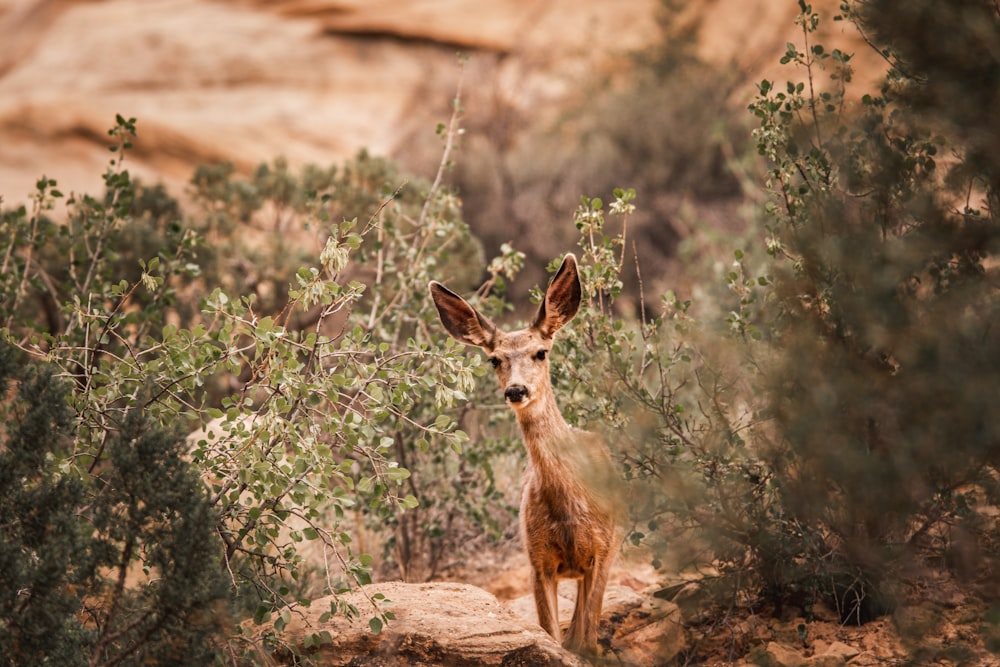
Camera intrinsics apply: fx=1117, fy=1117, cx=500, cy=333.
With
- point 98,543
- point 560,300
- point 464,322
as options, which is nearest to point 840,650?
point 560,300

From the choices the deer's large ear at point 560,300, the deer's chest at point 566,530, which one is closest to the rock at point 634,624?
the deer's chest at point 566,530

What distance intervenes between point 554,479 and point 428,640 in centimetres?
140

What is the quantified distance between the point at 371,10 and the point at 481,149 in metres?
6.60

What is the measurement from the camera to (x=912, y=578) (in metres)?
4.99

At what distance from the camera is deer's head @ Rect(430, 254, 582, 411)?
631 centimetres

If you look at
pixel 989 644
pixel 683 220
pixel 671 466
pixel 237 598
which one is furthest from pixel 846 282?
pixel 683 220

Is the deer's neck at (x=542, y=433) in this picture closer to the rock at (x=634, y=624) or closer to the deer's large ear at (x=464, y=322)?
the deer's large ear at (x=464, y=322)

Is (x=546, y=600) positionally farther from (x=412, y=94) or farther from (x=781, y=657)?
(x=412, y=94)

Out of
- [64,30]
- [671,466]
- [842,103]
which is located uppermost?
[64,30]

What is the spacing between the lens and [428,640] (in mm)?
5207

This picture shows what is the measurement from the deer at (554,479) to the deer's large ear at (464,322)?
1 centimetres

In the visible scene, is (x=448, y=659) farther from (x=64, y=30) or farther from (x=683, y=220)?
(x=64, y=30)

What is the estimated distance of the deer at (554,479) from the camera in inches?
241

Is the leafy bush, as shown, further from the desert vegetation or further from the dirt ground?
the dirt ground
